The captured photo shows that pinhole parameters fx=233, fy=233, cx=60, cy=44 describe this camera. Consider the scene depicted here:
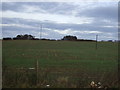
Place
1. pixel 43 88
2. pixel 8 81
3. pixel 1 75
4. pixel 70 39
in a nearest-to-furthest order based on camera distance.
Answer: pixel 43 88
pixel 8 81
pixel 1 75
pixel 70 39

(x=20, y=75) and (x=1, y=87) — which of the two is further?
(x=20, y=75)

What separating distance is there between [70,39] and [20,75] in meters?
78.5

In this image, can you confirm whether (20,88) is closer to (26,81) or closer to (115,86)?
(26,81)

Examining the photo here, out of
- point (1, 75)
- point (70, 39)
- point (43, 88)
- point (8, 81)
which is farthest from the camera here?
point (70, 39)

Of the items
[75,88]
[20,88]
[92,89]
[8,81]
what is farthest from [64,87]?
[8,81]

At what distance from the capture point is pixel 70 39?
88.0m

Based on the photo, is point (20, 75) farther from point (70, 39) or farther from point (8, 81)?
point (70, 39)

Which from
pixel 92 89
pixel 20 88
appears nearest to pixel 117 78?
pixel 92 89

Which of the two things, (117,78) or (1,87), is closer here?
(1,87)

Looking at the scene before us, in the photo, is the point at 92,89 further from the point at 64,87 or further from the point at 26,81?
the point at 26,81

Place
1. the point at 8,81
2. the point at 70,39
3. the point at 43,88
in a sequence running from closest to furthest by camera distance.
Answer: the point at 43,88, the point at 8,81, the point at 70,39

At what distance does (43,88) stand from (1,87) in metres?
1.51

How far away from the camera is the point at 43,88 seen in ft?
27.1

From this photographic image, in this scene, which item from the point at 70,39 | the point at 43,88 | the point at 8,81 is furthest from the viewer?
the point at 70,39
